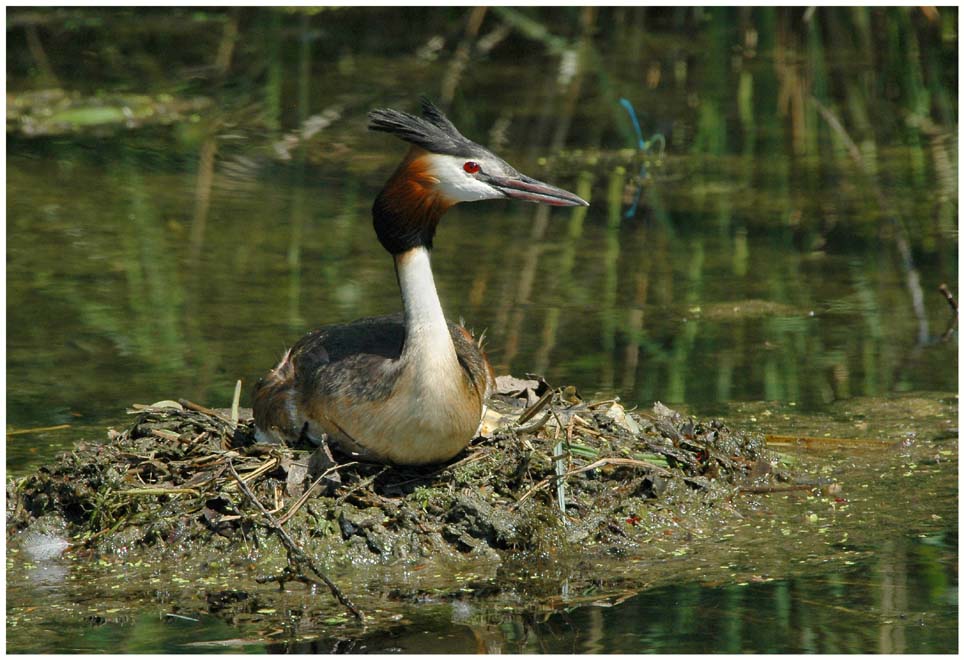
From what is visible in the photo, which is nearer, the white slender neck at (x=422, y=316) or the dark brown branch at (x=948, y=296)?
the white slender neck at (x=422, y=316)

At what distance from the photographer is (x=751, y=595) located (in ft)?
19.3

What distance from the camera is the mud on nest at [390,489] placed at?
6312 millimetres

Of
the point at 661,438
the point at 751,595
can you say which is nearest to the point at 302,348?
the point at 661,438

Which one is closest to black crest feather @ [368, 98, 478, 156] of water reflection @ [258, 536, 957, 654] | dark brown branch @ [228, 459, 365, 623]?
dark brown branch @ [228, 459, 365, 623]

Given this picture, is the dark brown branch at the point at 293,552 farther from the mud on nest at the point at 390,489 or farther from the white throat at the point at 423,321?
the white throat at the point at 423,321

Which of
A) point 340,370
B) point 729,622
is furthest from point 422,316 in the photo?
point 729,622

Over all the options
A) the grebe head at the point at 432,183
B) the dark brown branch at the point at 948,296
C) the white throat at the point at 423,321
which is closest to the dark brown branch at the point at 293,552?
the white throat at the point at 423,321

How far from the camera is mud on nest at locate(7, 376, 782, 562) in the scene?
6.31 m

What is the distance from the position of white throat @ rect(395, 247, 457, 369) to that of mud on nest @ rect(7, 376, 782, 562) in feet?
1.74

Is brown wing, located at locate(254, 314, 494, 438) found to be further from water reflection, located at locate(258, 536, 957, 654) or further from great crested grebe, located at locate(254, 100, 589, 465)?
water reflection, located at locate(258, 536, 957, 654)

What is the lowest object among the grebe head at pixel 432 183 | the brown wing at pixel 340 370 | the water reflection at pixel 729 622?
the water reflection at pixel 729 622

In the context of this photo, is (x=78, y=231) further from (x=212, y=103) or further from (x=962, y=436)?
(x=962, y=436)

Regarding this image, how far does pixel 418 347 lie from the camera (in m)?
6.27

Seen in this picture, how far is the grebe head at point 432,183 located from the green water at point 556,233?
5.13 ft
